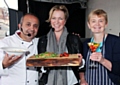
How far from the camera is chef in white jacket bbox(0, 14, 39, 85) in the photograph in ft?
5.64

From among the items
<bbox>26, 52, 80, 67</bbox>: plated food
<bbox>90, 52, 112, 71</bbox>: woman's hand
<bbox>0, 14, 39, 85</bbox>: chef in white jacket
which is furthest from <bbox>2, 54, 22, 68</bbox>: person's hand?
<bbox>90, 52, 112, 71</bbox>: woman's hand

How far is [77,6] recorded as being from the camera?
5086mm

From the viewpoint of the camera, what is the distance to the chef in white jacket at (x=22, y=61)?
1.72 metres

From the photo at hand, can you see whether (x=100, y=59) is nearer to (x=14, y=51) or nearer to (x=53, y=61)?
(x=53, y=61)

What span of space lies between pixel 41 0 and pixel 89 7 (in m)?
1.62

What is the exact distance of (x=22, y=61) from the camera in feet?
5.75

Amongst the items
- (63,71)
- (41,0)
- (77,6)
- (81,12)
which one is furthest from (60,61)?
(81,12)

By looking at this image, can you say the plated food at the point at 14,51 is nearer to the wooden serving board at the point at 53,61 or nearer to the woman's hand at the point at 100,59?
the wooden serving board at the point at 53,61

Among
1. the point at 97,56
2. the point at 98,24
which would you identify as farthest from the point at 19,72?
the point at 98,24

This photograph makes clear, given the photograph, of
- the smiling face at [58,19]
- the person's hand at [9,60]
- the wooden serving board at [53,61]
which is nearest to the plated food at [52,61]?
the wooden serving board at [53,61]

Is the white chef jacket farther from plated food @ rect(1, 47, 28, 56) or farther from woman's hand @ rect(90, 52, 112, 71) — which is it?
woman's hand @ rect(90, 52, 112, 71)

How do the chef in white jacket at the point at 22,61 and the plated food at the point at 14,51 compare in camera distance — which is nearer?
the plated food at the point at 14,51

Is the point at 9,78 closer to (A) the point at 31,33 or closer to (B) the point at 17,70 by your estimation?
(B) the point at 17,70

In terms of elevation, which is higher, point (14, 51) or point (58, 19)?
point (58, 19)
